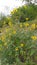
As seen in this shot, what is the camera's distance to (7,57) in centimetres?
541

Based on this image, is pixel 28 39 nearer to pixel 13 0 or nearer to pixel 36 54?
pixel 36 54

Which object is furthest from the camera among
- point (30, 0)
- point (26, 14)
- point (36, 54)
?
point (30, 0)

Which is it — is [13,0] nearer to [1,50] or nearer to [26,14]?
[26,14]

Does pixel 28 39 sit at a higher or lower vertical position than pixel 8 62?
higher

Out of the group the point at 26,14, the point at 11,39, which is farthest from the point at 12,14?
the point at 11,39

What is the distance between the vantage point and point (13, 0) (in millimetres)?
8875

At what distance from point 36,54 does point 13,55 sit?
492 millimetres

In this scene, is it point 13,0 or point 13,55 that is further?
point 13,0

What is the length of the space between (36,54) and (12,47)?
55 cm

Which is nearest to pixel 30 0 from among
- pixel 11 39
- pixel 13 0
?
pixel 13 0

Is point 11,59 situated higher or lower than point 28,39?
lower

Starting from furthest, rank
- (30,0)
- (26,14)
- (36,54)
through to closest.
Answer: (30,0), (26,14), (36,54)

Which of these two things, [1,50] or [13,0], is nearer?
[1,50]

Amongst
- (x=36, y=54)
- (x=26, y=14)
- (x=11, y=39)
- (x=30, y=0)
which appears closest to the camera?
(x=36, y=54)
